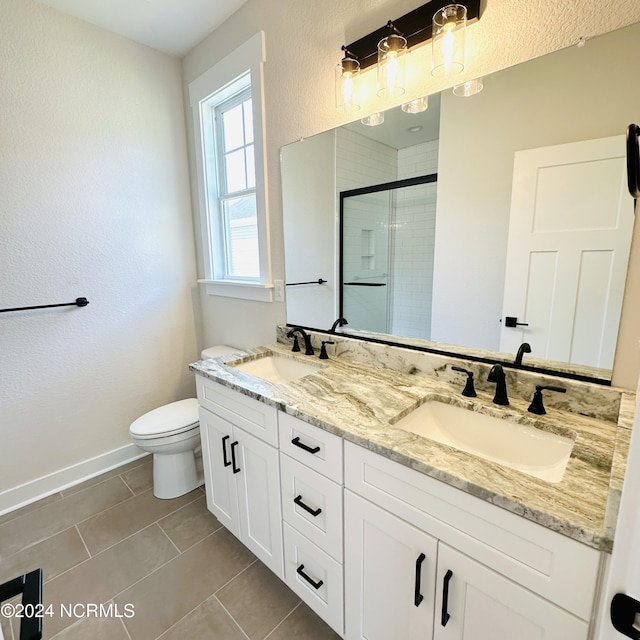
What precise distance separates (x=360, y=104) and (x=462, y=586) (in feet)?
5.55

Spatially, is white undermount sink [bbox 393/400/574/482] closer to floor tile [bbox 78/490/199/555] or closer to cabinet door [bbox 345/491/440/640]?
cabinet door [bbox 345/491/440/640]

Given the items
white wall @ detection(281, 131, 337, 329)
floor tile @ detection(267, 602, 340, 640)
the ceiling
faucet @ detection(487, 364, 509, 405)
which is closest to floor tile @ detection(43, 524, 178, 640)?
floor tile @ detection(267, 602, 340, 640)

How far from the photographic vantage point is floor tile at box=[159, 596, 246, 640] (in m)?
1.27

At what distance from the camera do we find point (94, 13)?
1849 mm

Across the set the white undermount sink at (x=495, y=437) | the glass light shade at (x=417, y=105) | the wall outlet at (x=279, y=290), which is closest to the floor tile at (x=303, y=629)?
the white undermount sink at (x=495, y=437)

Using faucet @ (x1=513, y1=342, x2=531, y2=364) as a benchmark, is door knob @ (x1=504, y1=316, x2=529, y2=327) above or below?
above

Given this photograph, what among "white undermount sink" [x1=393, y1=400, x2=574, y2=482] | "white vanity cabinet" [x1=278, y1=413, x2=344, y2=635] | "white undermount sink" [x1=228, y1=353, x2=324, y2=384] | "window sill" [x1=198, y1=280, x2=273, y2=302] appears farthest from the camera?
"window sill" [x1=198, y1=280, x2=273, y2=302]

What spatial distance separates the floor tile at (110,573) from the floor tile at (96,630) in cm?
4

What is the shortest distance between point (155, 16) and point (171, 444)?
235 centimetres

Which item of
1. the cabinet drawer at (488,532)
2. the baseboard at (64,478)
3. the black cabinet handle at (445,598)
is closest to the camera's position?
the cabinet drawer at (488,532)

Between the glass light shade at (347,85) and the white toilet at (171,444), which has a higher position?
the glass light shade at (347,85)

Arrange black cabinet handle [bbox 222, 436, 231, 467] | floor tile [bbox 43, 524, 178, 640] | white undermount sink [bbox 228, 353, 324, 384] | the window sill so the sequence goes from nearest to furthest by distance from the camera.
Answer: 1. floor tile [bbox 43, 524, 178, 640]
2. black cabinet handle [bbox 222, 436, 231, 467]
3. white undermount sink [bbox 228, 353, 324, 384]
4. the window sill

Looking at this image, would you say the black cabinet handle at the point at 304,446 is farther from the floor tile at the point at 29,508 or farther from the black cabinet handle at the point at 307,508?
the floor tile at the point at 29,508

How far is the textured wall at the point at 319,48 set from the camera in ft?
3.29
